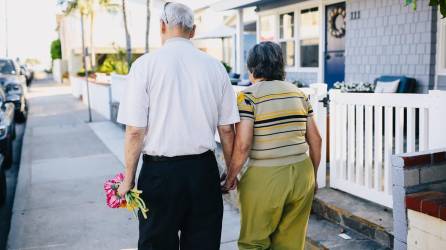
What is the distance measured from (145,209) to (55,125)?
10.7 meters

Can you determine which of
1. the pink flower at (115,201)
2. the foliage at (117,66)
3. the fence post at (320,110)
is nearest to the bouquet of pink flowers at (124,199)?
the pink flower at (115,201)

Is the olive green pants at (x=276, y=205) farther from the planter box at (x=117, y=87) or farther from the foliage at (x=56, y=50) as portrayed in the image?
the foliage at (x=56, y=50)

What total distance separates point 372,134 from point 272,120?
1.80 m

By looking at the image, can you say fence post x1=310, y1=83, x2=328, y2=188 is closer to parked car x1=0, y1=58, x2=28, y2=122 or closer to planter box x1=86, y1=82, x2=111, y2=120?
planter box x1=86, y1=82, x2=111, y2=120

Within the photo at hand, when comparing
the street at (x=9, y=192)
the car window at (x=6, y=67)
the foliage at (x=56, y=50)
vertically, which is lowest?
the street at (x=9, y=192)

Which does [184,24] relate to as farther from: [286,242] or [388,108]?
[388,108]

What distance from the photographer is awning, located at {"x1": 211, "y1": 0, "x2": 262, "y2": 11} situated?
11.3m

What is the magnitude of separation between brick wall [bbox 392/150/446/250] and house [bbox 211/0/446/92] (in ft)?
15.3

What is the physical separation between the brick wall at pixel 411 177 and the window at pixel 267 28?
912 cm

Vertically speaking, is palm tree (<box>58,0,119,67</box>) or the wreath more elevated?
palm tree (<box>58,0,119,67</box>)

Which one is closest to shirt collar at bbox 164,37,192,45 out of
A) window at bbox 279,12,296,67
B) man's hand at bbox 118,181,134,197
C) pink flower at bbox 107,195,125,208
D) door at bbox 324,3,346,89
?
man's hand at bbox 118,181,134,197

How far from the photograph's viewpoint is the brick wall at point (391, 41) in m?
7.41

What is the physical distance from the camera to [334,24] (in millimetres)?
9867

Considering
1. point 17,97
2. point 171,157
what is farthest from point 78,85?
point 171,157
